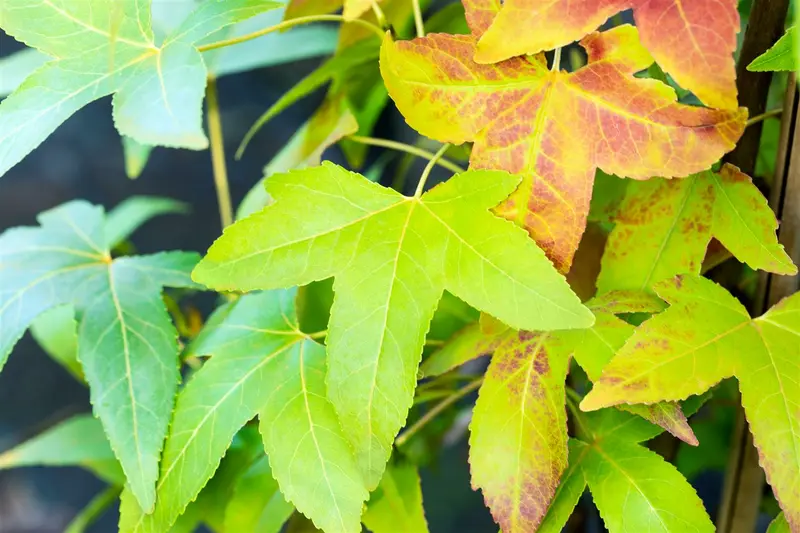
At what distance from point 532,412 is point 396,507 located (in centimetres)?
16

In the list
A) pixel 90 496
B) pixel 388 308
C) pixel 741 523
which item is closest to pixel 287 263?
pixel 388 308

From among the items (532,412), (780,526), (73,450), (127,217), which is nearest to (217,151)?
(127,217)

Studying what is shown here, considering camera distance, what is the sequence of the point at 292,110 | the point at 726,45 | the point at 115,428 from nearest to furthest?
the point at 726,45
the point at 115,428
the point at 292,110

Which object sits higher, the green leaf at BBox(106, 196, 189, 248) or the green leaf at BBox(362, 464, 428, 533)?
the green leaf at BBox(106, 196, 189, 248)

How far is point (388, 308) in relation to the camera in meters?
0.35

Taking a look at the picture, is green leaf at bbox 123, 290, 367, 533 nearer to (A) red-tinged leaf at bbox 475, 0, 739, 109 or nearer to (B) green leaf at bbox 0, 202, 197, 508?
(B) green leaf at bbox 0, 202, 197, 508

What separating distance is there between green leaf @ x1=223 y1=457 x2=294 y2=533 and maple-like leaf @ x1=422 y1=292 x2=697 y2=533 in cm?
18

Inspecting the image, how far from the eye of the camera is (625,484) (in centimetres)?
38

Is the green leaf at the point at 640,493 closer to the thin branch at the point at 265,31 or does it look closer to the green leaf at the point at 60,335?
the thin branch at the point at 265,31

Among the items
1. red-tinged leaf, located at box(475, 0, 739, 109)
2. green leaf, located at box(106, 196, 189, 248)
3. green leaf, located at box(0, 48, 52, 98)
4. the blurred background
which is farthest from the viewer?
the blurred background

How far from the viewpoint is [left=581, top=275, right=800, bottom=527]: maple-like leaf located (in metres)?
0.33

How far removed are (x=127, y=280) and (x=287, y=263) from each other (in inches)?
7.3

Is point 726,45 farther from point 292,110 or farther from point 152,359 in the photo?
point 292,110

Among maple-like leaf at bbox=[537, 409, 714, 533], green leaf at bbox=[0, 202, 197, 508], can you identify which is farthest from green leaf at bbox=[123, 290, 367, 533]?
maple-like leaf at bbox=[537, 409, 714, 533]
